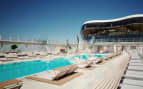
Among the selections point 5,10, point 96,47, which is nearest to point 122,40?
point 96,47

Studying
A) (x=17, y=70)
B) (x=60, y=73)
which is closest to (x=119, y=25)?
(x=17, y=70)

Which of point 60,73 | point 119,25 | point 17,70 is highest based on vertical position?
point 119,25

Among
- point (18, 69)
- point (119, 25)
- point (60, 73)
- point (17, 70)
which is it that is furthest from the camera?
point (119, 25)

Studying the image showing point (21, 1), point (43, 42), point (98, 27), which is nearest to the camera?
point (21, 1)

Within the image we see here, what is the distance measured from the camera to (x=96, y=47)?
104 ft

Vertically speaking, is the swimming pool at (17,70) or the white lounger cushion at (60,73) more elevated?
the white lounger cushion at (60,73)

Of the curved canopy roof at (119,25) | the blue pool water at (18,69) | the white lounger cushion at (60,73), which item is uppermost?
the curved canopy roof at (119,25)

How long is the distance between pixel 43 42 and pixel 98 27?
2184 cm

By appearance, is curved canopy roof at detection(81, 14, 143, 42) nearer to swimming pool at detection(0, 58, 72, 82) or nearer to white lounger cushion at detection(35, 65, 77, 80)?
swimming pool at detection(0, 58, 72, 82)

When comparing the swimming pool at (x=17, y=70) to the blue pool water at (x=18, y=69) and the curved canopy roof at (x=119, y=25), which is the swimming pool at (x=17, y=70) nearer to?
the blue pool water at (x=18, y=69)

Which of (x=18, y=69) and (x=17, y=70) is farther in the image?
(x=18, y=69)

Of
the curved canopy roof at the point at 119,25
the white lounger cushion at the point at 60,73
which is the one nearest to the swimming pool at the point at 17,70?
the white lounger cushion at the point at 60,73

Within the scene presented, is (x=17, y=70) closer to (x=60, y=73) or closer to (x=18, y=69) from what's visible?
(x=18, y=69)

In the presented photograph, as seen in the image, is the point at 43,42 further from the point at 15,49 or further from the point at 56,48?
the point at 15,49
